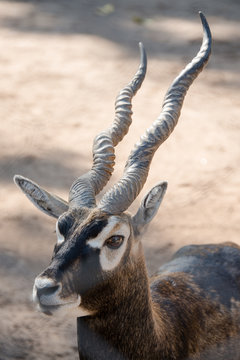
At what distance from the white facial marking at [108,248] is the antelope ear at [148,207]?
14 cm

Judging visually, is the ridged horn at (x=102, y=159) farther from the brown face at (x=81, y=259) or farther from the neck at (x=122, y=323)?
the neck at (x=122, y=323)

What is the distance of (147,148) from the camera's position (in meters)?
3.88

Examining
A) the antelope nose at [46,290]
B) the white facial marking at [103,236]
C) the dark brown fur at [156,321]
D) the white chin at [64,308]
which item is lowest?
the dark brown fur at [156,321]

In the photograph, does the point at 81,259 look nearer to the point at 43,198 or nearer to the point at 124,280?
the point at 124,280

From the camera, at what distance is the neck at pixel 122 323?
3.70 m

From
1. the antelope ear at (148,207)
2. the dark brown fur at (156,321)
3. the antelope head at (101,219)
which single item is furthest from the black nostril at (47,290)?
the antelope ear at (148,207)

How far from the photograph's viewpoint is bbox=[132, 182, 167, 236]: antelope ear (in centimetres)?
372

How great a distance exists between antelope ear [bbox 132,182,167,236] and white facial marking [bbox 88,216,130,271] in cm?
14

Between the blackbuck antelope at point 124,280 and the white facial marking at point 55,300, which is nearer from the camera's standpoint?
the white facial marking at point 55,300

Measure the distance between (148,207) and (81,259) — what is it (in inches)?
21.5

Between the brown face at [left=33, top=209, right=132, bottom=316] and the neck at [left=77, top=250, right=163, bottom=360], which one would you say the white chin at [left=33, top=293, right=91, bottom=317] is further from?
the neck at [left=77, top=250, right=163, bottom=360]

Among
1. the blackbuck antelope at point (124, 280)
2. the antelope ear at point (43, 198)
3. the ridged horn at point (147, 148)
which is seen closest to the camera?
the blackbuck antelope at point (124, 280)

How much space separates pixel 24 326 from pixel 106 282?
163cm

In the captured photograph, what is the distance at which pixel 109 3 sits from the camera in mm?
11570
